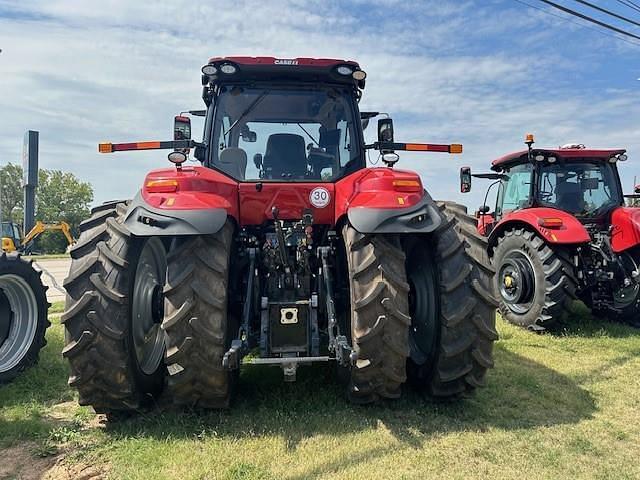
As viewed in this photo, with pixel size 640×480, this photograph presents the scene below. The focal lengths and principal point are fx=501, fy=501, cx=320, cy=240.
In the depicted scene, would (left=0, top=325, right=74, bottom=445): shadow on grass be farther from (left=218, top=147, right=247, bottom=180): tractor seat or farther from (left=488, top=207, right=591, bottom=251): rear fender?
(left=488, top=207, right=591, bottom=251): rear fender

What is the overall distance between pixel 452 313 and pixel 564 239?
3561mm

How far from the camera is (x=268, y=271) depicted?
12.1 feet

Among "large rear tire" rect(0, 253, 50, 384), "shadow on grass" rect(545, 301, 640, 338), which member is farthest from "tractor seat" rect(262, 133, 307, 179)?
"shadow on grass" rect(545, 301, 640, 338)

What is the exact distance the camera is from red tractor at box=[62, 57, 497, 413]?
3.07 m

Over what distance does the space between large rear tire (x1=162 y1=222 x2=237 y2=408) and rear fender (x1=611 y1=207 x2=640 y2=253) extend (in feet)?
18.3

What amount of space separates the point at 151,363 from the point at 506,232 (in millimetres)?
5275

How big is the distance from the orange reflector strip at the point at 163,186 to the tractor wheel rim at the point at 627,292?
19.5ft

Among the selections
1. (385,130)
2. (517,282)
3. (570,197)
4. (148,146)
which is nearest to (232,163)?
(148,146)

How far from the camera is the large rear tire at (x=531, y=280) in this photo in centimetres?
609

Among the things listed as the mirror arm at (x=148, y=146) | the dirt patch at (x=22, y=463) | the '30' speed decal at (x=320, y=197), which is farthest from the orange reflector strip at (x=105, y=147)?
the dirt patch at (x=22, y=463)

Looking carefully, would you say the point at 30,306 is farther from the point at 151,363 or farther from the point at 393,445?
the point at 393,445

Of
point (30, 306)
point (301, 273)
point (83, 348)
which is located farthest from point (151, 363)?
point (30, 306)

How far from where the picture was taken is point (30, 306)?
179 inches

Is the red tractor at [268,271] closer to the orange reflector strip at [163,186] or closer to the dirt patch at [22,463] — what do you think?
the orange reflector strip at [163,186]
